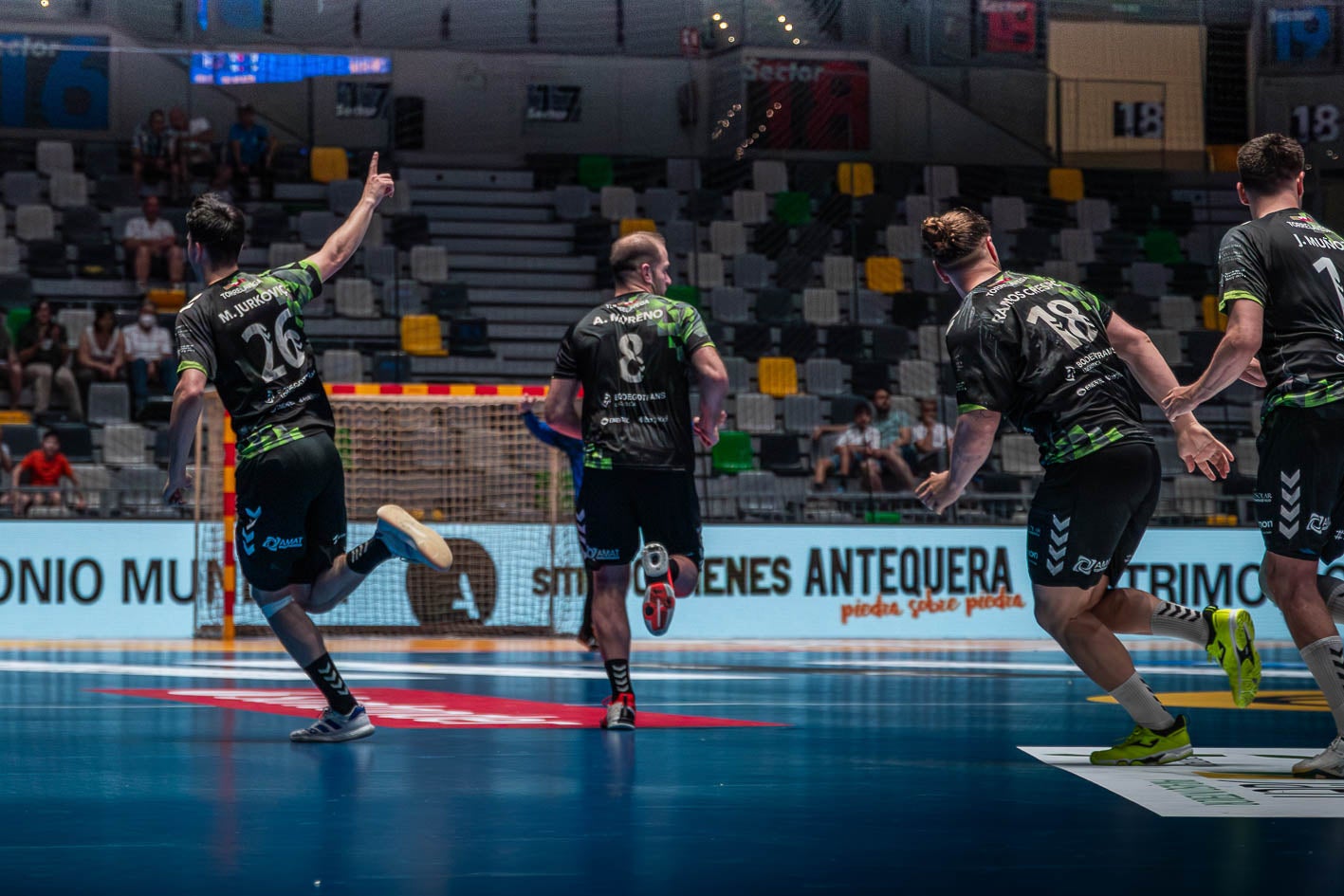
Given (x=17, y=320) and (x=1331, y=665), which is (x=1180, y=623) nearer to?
(x=1331, y=665)

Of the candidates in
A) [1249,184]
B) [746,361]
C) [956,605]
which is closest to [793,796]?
[1249,184]

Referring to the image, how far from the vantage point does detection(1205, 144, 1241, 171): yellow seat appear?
19.3 meters

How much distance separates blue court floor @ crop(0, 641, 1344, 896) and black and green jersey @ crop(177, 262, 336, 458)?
1.10 metres

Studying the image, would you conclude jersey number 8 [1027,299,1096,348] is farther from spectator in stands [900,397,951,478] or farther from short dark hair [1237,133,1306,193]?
spectator in stands [900,397,951,478]

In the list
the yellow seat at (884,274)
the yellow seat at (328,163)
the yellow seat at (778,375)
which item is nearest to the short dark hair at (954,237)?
the yellow seat at (778,375)

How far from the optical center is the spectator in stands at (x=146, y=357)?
1580 cm

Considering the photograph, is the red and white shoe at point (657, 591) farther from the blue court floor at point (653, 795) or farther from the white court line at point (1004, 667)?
the white court line at point (1004, 667)

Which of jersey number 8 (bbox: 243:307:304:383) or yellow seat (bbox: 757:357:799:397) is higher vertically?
yellow seat (bbox: 757:357:799:397)

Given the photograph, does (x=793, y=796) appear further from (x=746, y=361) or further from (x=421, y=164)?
(x=421, y=164)

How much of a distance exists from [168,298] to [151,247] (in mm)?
972

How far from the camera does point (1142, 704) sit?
491 cm

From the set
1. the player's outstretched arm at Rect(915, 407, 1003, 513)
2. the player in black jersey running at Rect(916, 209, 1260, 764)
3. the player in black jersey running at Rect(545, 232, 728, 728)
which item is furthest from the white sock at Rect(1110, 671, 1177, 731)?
the player in black jersey running at Rect(545, 232, 728, 728)

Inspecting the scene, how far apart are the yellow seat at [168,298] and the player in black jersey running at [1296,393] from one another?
1389 centimetres

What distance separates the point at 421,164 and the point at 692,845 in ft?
58.6
